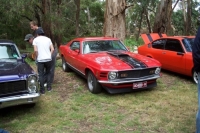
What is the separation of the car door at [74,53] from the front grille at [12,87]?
283 cm

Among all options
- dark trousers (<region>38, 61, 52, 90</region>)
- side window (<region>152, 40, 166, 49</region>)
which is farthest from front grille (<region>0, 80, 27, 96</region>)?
side window (<region>152, 40, 166, 49</region>)

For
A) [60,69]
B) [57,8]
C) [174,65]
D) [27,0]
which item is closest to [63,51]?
[60,69]

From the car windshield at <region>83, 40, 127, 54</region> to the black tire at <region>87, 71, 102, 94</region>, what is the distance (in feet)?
3.08

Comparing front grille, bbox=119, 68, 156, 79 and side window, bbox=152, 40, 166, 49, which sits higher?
side window, bbox=152, 40, 166, 49

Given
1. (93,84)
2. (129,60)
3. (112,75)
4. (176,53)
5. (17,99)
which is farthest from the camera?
(176,53)

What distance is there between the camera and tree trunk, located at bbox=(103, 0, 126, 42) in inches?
397

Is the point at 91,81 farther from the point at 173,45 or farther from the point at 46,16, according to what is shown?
the point at 46,16

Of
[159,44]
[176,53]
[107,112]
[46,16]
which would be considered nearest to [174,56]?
[176,53]

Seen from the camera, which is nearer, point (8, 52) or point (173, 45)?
point (8, 52)

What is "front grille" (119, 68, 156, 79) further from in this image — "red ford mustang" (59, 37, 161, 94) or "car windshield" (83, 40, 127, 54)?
"car windshield" (83, 40, 127, 54)

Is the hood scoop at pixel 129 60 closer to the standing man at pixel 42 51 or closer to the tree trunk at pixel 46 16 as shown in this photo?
the standing man at pixel 42 51

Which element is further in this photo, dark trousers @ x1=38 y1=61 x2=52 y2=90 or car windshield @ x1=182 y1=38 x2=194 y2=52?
car windshield @ x1=182 y1=38 x2=194 y2=52

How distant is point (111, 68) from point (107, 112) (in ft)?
3.71

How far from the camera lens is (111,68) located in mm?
5418
